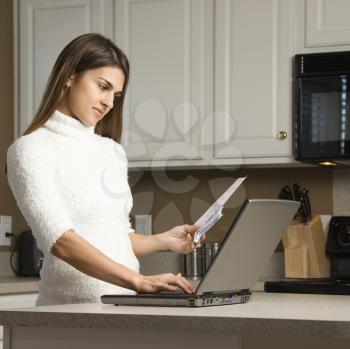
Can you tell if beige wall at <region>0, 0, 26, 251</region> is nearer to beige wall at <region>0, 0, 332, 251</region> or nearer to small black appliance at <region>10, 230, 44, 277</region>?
beige wall at <region>0, 0, 332, 251</region>

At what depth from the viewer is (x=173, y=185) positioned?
13.7 ft

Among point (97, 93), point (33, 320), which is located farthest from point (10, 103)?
point (33, 320)

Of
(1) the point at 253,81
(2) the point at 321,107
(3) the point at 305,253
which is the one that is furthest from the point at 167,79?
(3) the point at 305,253

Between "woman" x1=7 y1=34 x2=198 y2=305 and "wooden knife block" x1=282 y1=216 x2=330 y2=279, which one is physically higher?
"woman" x1=7 y1=34 x2=198 y2=305

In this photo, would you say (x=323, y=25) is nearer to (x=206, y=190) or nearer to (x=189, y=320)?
(x=206, y=190)

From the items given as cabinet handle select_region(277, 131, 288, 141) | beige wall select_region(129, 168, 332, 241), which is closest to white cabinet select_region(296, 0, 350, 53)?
cabinet handle select_region(277, 131, 288, 141)

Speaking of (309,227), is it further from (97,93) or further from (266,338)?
(266,338)

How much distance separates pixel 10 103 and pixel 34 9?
492mm

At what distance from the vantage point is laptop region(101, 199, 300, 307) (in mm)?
1674

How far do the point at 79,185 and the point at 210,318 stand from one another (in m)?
0.81

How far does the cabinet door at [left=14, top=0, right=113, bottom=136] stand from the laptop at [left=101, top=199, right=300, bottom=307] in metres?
2.29

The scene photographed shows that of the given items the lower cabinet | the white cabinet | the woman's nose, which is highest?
the white cabinet

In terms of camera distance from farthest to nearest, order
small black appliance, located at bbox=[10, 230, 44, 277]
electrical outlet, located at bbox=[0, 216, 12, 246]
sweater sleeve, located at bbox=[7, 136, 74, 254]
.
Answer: electrical outlet, located at bbox=[0, 216, 12, 246] < small black appliance, located at bbox=[10, 230, 44, 277] < sweater sleeve, located at bbox=[7, 136, 74, 254]

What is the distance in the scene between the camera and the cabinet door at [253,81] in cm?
362
